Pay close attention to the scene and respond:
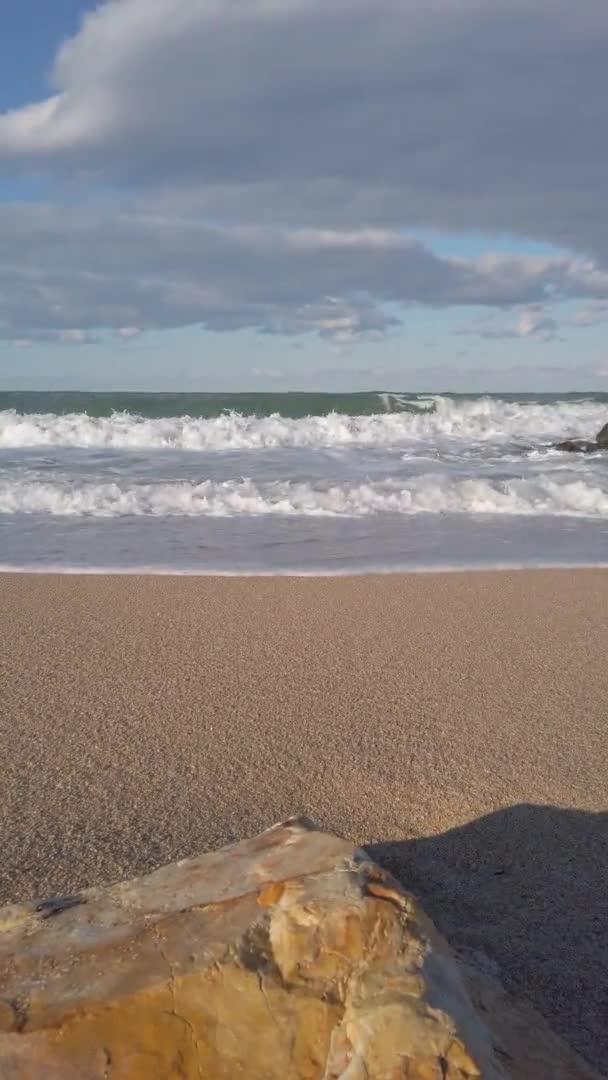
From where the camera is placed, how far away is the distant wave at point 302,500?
31.1ft

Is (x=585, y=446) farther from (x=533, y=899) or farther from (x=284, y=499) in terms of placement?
(x=533, y=899)

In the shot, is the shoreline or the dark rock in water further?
the dark rock in water

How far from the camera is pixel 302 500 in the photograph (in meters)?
9.91

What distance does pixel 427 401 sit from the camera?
29.1 metres

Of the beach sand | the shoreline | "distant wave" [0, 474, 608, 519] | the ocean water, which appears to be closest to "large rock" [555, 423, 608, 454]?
the ocean water

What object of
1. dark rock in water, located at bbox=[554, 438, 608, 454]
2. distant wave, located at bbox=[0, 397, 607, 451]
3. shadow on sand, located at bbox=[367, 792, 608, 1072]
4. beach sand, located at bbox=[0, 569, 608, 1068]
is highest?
distant wave, located at bbox=[0, 397, 607, 451]

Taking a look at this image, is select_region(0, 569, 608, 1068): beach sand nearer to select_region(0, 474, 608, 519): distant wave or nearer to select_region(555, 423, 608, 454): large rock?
select_region(0, 474, 608, 519): distant wave

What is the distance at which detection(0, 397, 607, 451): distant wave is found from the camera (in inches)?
746

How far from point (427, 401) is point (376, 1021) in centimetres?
2844

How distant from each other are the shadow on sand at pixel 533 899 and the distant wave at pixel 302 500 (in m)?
6.56

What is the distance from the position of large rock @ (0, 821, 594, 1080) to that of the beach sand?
27.4 inches

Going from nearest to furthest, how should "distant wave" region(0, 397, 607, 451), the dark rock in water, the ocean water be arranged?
1. the ocean water
2. the dark rock in water
3. "distant wave" region(0, 397, 607, 451)

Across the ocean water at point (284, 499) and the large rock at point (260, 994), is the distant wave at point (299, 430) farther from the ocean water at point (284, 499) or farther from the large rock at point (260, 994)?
the large rock at point (260, 994)

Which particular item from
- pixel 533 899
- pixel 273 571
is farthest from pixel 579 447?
pixel 533 899
